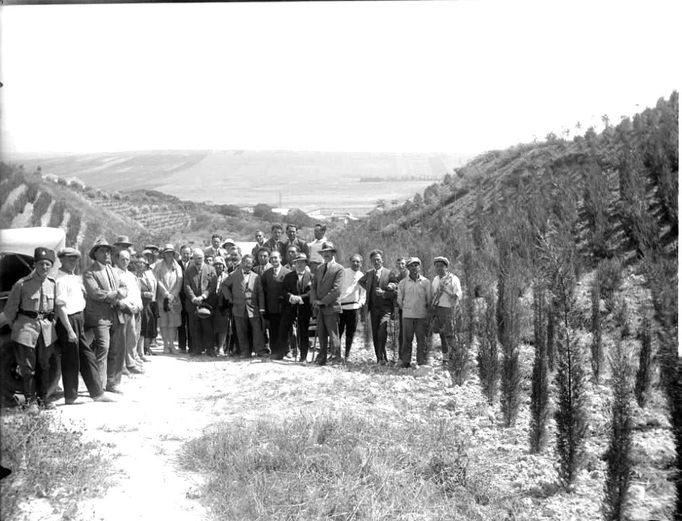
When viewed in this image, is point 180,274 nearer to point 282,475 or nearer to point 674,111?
point 282,475

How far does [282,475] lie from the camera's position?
18.0 ft

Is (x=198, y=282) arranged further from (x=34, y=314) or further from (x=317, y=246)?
(x=34, y=314)

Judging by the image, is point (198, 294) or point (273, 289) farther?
point (198, 294)

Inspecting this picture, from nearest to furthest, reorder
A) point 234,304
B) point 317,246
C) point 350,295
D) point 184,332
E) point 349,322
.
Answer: point 350,295 < point 349,322 < point 234,304 < point 184,332 < point 317,246

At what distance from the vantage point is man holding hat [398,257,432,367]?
8.77 m

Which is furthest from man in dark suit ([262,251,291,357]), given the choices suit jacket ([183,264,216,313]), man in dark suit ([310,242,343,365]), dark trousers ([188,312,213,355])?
dark trousers ([188,312,213,355])

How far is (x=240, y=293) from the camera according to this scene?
9.46m

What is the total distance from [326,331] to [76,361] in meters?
3.36

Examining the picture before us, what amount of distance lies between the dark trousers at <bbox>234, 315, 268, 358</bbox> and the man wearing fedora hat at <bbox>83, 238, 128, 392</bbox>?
8.33ft

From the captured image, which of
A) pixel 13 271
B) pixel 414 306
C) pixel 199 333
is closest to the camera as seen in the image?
pixel 13 271

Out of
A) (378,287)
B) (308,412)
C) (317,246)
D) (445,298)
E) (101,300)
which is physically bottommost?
(308,412)

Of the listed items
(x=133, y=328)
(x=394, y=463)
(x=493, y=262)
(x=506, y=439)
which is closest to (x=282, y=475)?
(x=394, y=463)

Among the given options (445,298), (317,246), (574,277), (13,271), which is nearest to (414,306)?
(445,298)

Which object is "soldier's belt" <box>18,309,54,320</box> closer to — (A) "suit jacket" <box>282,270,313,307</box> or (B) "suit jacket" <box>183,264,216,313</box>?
(B) "suit jacket" <box>183,264,216,313</box>
